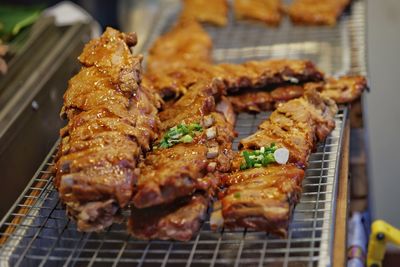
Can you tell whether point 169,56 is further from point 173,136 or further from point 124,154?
point 124,154

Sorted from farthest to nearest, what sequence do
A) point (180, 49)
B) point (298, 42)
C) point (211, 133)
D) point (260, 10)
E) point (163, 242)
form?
1. point (260, 10)
2. point (298, 42)
3. point (180, 49)
4. point (211, 133)
5. point (163, 242)

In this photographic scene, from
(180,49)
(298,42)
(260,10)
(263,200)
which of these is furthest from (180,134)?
(260,10)

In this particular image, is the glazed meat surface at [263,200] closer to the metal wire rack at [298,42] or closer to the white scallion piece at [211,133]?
the white scallion piece at [211,133]

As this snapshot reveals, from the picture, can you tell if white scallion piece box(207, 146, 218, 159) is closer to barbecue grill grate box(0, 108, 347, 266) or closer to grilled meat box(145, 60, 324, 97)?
barbecue grill grate box(0, 108, 347, 266)

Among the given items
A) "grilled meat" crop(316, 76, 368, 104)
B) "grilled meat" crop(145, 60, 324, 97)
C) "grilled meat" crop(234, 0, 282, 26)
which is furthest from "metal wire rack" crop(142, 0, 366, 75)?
"grilled meat" crop(145, 60, 324, 97)

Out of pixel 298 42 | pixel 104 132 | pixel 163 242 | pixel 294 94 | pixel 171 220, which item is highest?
pixel 104 132

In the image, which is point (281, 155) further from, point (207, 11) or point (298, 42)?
point (207, 11)
